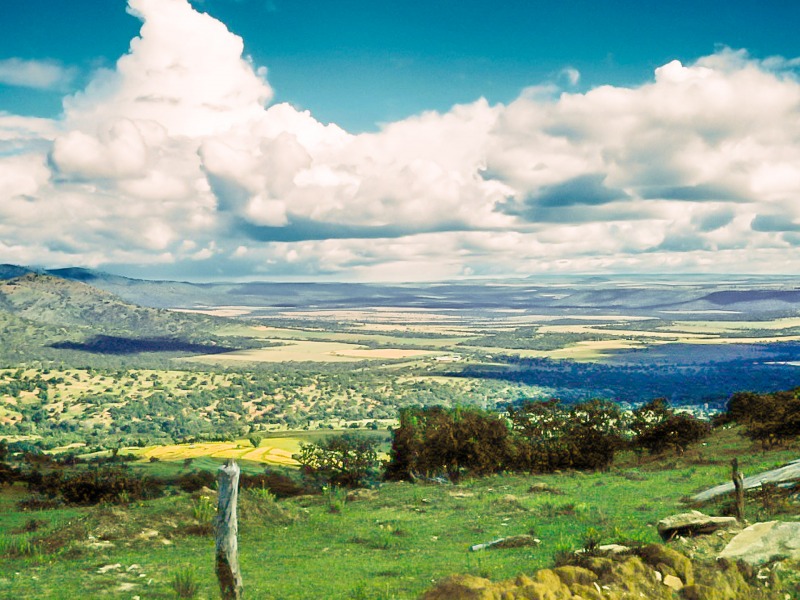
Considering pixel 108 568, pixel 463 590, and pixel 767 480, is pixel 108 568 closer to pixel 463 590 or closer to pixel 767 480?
pixel 463 590

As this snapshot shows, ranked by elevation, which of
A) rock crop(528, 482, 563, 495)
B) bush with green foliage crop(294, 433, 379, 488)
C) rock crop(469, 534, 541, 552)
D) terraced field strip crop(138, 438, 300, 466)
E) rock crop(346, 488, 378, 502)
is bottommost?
terraced field strip crop(138, 438, 300, 466)

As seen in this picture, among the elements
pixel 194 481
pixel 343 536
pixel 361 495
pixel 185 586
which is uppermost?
pixel 185 586

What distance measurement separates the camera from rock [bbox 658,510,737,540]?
58.7 feet

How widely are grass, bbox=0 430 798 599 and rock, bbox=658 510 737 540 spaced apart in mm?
899

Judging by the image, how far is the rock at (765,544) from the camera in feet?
50.5

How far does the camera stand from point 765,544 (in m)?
15.9

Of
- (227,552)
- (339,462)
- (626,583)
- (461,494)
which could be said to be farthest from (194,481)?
(626,583)

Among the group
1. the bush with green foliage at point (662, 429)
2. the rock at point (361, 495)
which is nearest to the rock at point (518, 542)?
the rock at point (361, 495)

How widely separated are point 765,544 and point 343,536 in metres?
14.4

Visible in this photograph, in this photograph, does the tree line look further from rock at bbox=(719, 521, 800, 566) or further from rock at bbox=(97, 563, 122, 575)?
rock at bbox=(719, 521, 800, 566)

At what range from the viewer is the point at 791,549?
15539mm

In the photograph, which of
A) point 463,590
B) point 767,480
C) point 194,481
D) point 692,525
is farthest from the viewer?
point 194,481

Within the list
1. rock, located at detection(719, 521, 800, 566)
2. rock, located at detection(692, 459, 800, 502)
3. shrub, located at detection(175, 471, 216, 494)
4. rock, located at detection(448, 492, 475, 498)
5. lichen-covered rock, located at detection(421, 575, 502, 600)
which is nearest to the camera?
lichen-covered rock, located at detection(421, 575, 502, 600)

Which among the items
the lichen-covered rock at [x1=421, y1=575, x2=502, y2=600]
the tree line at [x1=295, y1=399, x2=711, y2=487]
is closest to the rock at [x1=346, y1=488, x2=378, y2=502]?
the tree line at [x1=295, y1=399, x2=711, y2=487]
